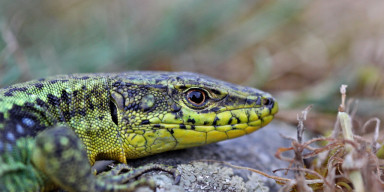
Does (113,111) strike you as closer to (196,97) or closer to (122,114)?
(122,114)

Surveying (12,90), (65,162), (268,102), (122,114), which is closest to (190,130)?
(122,114)

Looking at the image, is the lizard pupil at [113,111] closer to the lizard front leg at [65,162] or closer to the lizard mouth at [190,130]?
the lizard mouth at [190,130]

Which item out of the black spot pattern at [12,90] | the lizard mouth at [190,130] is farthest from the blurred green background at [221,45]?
the lizard mouth at [190,130]

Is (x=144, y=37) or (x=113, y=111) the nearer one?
(x=113, y=111)

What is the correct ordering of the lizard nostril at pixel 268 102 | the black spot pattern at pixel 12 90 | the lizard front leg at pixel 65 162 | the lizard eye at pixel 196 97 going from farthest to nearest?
the lizard nostril at pixel 268 102
the lizard eye at pixel 196 97
the black spot pattern at pixel 12 90
the lizard front leg at pixel 65 162

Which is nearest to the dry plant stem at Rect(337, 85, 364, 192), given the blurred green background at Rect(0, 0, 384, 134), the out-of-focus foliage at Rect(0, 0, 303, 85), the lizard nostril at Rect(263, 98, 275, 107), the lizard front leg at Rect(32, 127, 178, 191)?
the lizard nostril at Rect(263, 98, 275, 107)

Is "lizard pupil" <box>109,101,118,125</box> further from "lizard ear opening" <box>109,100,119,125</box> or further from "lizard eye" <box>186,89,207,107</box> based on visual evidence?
"lizard eye" <box>186,89,207,107</box>

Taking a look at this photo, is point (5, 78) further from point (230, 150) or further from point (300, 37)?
point (300, 37)
